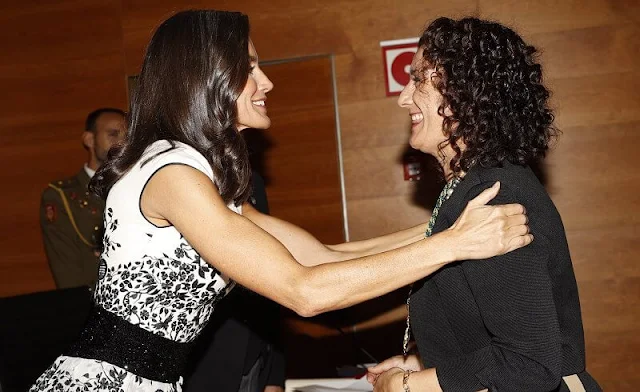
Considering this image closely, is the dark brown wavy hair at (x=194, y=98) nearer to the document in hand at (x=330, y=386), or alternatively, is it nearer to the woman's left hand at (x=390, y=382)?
the woman's left hand at (x=390, y=382)

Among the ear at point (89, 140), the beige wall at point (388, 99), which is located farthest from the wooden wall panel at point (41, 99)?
the ear at point (89, 140)

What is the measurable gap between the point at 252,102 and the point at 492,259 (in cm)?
82

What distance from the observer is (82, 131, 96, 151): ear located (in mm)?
4970

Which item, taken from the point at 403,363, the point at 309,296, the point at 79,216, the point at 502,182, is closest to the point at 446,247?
the point at 502,182

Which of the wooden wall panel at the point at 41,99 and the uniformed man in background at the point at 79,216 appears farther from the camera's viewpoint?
the wooden wall panel at the point at 41,99

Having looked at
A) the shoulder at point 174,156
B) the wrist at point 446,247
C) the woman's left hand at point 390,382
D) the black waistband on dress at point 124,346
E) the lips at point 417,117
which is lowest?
the woman's left hand at point 390,382

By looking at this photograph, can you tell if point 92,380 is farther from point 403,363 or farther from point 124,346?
point 403,363

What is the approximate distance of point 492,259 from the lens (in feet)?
5.64

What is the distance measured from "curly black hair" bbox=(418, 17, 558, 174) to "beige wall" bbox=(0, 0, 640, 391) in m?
2.83

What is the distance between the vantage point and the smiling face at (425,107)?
2039 millimetres

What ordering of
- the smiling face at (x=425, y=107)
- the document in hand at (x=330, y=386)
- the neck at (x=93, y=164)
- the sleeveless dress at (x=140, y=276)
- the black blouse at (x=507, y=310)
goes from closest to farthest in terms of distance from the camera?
the black blouse at (x=507, y=310), the sleeveless dress at (x=140, y=276), the smiling face at (x=425, y=107), the document in hand at (x=330, y=386), the neck at (x=93, y=164)

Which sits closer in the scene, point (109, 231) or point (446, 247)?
point (446, 247)

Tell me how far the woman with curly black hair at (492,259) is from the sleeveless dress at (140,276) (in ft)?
1.80

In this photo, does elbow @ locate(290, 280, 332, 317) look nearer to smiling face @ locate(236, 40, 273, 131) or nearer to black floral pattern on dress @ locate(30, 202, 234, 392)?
black floral pattern on dress @ locate(30, 202, 234, 392)
